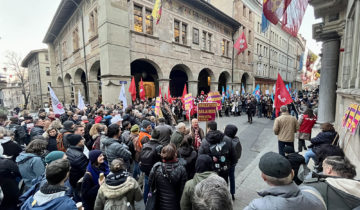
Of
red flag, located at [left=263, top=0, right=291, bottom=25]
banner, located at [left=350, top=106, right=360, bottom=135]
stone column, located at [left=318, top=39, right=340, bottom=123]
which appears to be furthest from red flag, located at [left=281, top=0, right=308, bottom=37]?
banner, located at [left=350, top=106, right=360, bottom=135]

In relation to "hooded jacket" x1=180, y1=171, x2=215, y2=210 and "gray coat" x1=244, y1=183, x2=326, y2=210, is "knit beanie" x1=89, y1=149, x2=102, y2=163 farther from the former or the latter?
"gray coat" x1=244, y1=183, x2=326, y2=210

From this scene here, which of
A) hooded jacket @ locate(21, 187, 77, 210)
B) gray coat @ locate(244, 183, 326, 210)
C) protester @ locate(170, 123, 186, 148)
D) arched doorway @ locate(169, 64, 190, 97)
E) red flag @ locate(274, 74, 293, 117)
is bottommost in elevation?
hooded jacket @ locate(21, 187, 77, 210)

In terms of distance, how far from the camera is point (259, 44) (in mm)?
28016

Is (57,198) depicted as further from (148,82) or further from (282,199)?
(148,82)

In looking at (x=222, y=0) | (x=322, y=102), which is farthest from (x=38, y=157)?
(x=222, y=0)

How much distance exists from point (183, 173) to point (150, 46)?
13.0 m

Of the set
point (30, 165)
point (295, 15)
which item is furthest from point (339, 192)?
point (295, 15)

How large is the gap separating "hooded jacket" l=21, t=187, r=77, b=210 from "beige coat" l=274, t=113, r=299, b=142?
505cm

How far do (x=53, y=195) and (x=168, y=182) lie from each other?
4.23 ft

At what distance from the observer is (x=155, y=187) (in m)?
2.34

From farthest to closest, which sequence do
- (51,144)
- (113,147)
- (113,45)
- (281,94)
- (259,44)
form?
(259,44) → (113,45) → (281,94) → (51,144) → (113,147)

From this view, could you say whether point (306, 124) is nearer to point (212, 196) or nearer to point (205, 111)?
point (205, 111)

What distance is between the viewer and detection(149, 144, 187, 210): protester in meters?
2.23

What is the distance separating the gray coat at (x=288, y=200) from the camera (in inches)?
47.1
